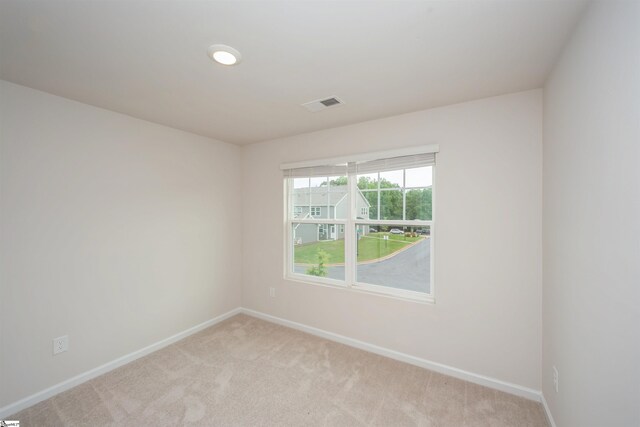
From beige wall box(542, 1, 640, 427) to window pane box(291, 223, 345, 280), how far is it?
6.21ft

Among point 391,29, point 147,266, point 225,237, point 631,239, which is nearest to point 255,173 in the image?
point 225,237

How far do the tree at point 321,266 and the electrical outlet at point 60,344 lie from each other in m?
2.31

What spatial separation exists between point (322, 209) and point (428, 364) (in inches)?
75.4

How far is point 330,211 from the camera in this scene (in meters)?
3.14

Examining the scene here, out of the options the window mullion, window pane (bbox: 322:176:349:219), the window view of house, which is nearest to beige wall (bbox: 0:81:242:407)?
the window view of house

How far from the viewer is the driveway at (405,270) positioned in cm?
253

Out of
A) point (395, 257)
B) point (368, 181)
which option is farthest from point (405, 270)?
point (368, 181)

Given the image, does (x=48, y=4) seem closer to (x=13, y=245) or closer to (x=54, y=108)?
(x=54, y=108)

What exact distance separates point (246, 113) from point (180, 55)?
93cm

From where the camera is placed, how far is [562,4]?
119cm

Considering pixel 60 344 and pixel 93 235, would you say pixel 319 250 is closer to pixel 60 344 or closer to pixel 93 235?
pixel 93 235

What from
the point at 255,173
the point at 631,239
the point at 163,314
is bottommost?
the point at 163,314

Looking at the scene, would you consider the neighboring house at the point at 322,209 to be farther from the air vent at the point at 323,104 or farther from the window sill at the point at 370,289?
the air vent at the point at 323,104

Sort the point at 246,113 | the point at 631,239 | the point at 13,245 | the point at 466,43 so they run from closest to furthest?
the point at 631,239
the point at 466,43
the point at 13,245
the point at 246,113
